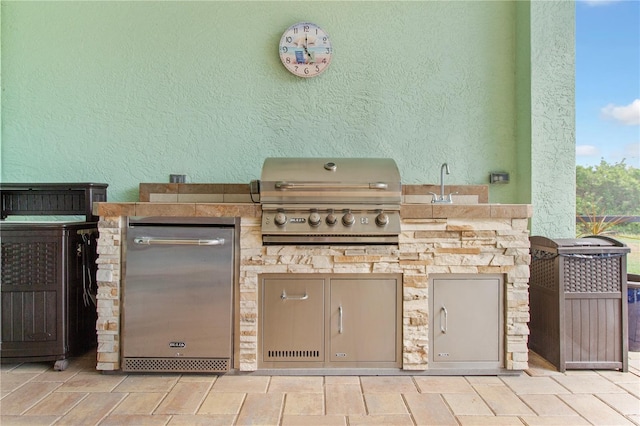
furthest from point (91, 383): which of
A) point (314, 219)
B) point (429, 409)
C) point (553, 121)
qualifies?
point (553, 121)

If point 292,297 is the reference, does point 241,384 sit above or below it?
below

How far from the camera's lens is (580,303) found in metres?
2.34

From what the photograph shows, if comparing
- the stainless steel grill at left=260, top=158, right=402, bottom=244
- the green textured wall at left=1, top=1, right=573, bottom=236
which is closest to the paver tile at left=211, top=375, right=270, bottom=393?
the stainless steel grill at left=260, top=158, right=402, bottom=244

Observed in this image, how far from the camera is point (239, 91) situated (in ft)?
9.75

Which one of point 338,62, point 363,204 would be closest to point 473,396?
point 363,204

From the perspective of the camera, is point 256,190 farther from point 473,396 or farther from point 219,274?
point 473,396

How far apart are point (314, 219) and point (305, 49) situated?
1455 millimetres

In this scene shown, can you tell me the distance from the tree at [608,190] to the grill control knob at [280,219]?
245cm

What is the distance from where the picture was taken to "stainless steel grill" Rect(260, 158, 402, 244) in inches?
87.4

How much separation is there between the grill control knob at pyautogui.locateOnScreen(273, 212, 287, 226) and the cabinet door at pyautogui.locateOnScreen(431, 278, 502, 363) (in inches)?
37.7

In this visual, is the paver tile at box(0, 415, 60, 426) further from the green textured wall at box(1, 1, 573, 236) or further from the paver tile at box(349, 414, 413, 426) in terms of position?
the green textured wall at box(1, 1, 573, 236)

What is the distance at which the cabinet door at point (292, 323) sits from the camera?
2268mm

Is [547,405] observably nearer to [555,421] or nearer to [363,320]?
[555,421]

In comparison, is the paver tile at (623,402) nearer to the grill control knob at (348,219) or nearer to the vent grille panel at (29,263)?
the grill control knob at (348,219)
